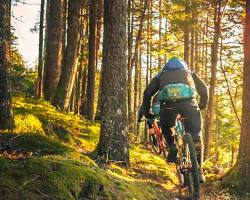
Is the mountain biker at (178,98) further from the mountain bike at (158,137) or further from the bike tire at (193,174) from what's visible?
the mountain bike at (158,137)

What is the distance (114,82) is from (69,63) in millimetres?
8187

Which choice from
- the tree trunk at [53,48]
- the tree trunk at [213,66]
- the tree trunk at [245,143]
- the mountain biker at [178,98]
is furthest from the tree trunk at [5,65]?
the tree trunk at [213,66]

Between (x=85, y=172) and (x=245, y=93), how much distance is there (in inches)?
220

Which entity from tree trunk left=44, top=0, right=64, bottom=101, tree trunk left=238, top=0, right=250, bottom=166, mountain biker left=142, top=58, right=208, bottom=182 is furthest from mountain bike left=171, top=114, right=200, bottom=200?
tree trunk left=44, top=0, right=64, bottom=101

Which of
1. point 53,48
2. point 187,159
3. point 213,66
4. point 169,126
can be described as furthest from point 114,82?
point 213,66

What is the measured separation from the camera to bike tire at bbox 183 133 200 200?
21.4 ft

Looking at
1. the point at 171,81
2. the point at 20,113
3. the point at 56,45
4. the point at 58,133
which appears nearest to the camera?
the point at 171,81

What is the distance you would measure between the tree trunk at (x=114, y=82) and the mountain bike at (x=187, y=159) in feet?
6.19

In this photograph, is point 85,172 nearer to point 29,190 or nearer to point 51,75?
point 29,190

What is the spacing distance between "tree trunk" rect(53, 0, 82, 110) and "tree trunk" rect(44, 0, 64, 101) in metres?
0.38

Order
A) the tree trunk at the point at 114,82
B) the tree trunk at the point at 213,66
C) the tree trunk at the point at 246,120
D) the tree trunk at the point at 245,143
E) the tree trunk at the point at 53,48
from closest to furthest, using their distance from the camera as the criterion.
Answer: the tree trunk at the point at 114,82 → the tree trunk at the point at 245,143 → the tree trunk at the point at 246,120 → the tree trunk at the point at 53,48 → the tree trunk at the point at 213,66

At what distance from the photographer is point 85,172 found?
4590 millimetres

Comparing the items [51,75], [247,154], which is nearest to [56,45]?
[51,75]

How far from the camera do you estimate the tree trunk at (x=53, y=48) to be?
16.3 meters
